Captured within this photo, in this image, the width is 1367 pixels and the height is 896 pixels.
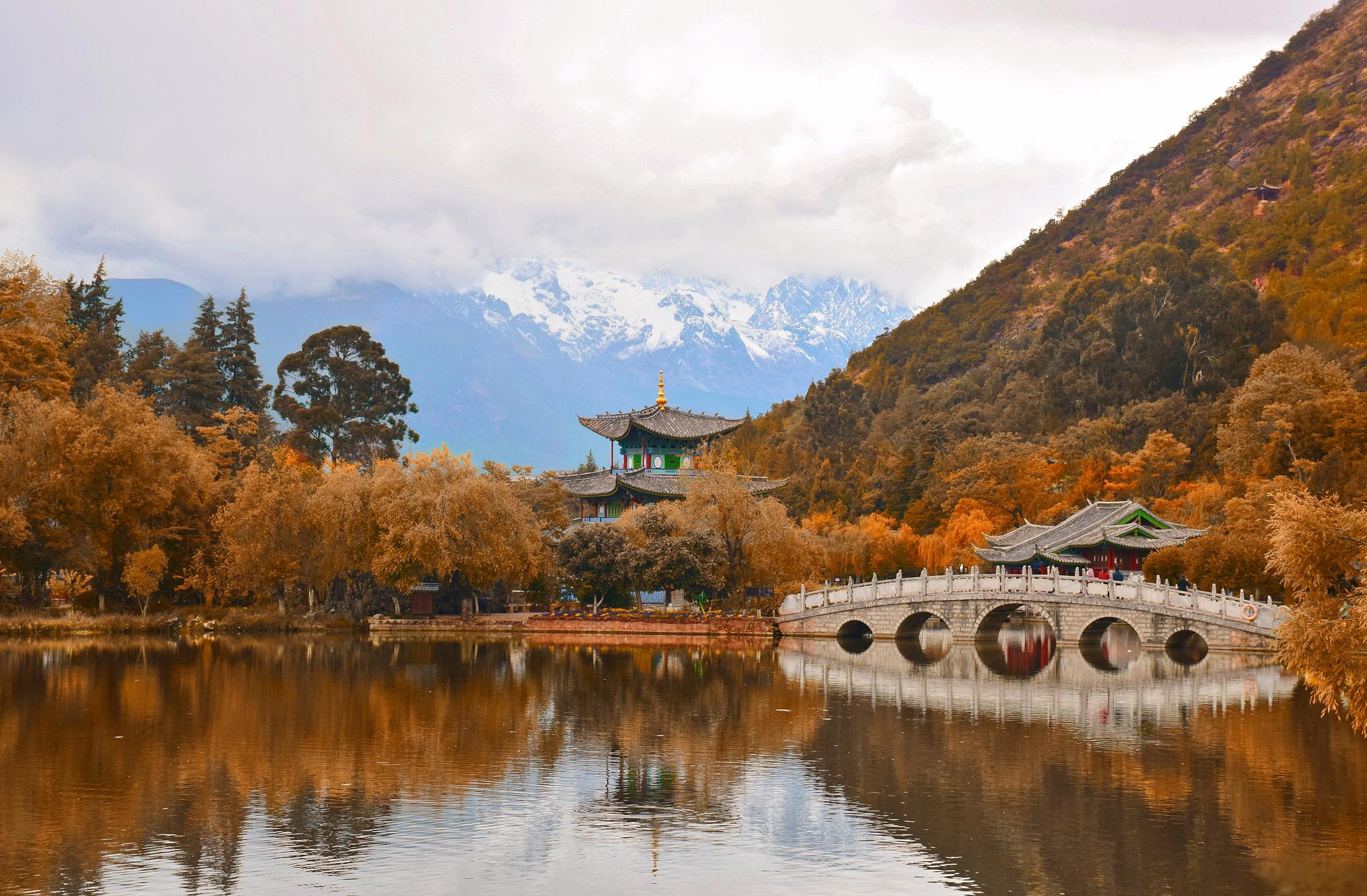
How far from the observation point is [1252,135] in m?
126

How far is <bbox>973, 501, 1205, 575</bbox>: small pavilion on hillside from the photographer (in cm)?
5041

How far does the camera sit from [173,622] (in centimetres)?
4681

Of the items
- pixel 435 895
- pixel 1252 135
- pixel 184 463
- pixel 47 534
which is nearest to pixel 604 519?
pixel 184 463

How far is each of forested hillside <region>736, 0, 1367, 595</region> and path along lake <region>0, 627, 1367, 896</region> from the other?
18918 millimetres

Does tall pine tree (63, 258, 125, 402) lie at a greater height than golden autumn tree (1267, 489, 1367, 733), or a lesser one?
greater

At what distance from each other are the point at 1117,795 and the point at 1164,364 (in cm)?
6676

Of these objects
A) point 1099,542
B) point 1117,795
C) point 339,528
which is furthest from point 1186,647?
point 339,528

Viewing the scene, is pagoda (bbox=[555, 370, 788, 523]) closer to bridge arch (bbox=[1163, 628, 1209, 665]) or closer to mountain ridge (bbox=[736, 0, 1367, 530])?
mountain ridge (bbox=[736, 0, 1367, 530])

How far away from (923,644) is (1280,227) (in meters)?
63.6

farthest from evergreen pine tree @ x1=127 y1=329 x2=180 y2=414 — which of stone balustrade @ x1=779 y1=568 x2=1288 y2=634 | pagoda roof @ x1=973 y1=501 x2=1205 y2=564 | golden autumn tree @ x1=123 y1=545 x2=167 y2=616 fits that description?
pagoda roof @ x1=973 y1=501 x2=1205 y2=564

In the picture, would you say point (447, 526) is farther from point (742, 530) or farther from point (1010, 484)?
point (1010, 484)

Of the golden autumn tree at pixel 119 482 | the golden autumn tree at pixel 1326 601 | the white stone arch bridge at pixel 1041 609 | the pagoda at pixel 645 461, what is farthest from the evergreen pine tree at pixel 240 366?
the golden autumn tree at pixel 1326 601

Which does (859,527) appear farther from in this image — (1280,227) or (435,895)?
(435,895)

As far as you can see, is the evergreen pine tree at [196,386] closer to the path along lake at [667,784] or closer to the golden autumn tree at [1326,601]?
the path along lake at [667,784]
